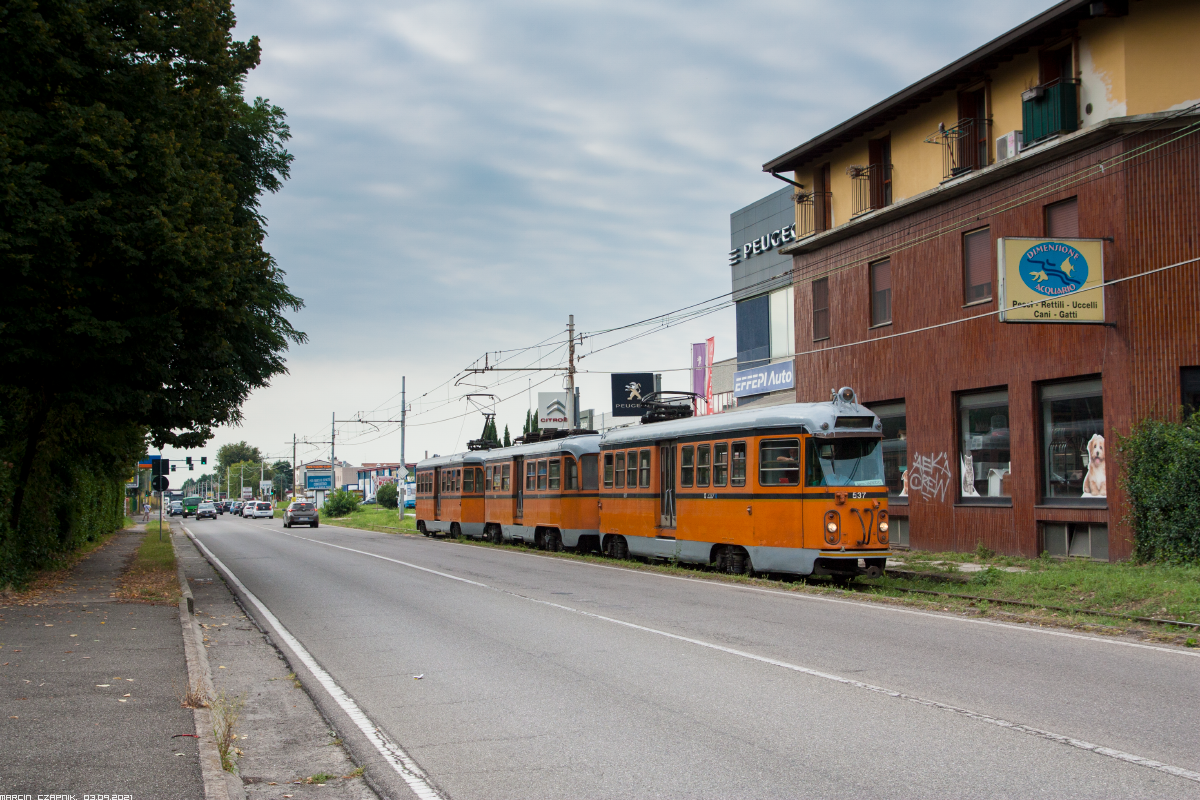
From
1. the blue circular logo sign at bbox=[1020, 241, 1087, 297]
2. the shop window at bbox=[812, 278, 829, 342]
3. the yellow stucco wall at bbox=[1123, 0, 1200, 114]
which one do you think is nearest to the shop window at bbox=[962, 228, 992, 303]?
the blue circular logo sign at bbox=[1020, 241, 1087, 297]

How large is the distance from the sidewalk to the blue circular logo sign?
15637 millimetres

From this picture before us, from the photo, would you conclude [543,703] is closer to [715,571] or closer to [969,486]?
[715,571]

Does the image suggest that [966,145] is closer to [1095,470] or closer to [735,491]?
[1095,470]

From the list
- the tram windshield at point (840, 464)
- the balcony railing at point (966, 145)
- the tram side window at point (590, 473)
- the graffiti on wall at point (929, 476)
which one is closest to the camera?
the tram windshield at point (840, 464)

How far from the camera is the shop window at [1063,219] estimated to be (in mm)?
20266

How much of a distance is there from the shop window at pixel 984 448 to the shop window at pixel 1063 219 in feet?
11.4

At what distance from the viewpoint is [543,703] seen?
8195 millimetres

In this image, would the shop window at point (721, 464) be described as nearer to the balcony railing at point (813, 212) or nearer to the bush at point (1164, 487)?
the bush at point (1164, 487)

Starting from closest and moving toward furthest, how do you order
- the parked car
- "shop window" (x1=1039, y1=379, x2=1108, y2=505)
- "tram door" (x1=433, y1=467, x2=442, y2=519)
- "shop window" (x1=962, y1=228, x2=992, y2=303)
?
"shop window" (x1=1039, y1=379, x2=1108, y2=505)
"shop window" (x1=962, y1=228, x2=992, y2=303)
"tram door" (x1=433, y1=467, x2=442, y2=519)
the parked car

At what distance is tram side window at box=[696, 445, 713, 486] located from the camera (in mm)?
19812

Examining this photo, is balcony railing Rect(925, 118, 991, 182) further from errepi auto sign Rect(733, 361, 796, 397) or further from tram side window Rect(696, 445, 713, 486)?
errepi auto sign Rect(733, 361, 796, 397)

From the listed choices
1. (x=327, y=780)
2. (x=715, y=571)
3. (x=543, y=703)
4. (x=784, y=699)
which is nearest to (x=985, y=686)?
(x=784, y=699)

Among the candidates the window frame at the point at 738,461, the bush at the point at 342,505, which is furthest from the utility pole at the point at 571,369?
the bush at the point at 342,505

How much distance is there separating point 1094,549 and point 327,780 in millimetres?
17185
